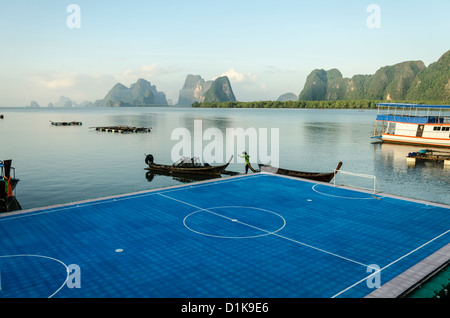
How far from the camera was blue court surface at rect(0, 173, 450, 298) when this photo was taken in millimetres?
12414

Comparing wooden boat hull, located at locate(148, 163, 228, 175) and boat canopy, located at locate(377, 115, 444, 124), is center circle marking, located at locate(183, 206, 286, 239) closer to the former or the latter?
wooden boat hull, located at locate(148, 163, 228, 175)

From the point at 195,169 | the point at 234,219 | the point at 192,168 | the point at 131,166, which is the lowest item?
the point at 131,166

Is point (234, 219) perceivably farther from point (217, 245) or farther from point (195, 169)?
point (195, 169)

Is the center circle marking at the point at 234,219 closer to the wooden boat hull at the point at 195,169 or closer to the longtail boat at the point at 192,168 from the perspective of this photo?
the longtail boat at the point at 192,168

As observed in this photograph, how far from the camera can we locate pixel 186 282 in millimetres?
12672

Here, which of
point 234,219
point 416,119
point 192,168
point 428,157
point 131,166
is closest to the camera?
point 234,219

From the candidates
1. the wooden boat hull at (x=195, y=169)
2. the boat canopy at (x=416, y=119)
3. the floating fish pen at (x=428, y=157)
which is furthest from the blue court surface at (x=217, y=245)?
the boat canopy at (x=416, y=119)

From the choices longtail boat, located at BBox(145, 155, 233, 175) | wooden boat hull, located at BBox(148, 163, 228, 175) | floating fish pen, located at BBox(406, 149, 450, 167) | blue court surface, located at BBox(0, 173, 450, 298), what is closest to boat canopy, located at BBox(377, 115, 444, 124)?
floating fish pen, located at BBox(406, 149, 450, 167)

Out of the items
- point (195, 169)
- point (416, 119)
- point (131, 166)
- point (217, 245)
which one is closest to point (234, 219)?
point (217, 245)

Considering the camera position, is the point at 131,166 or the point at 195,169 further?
the point at 131,166

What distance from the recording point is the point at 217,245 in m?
A: 16.2
